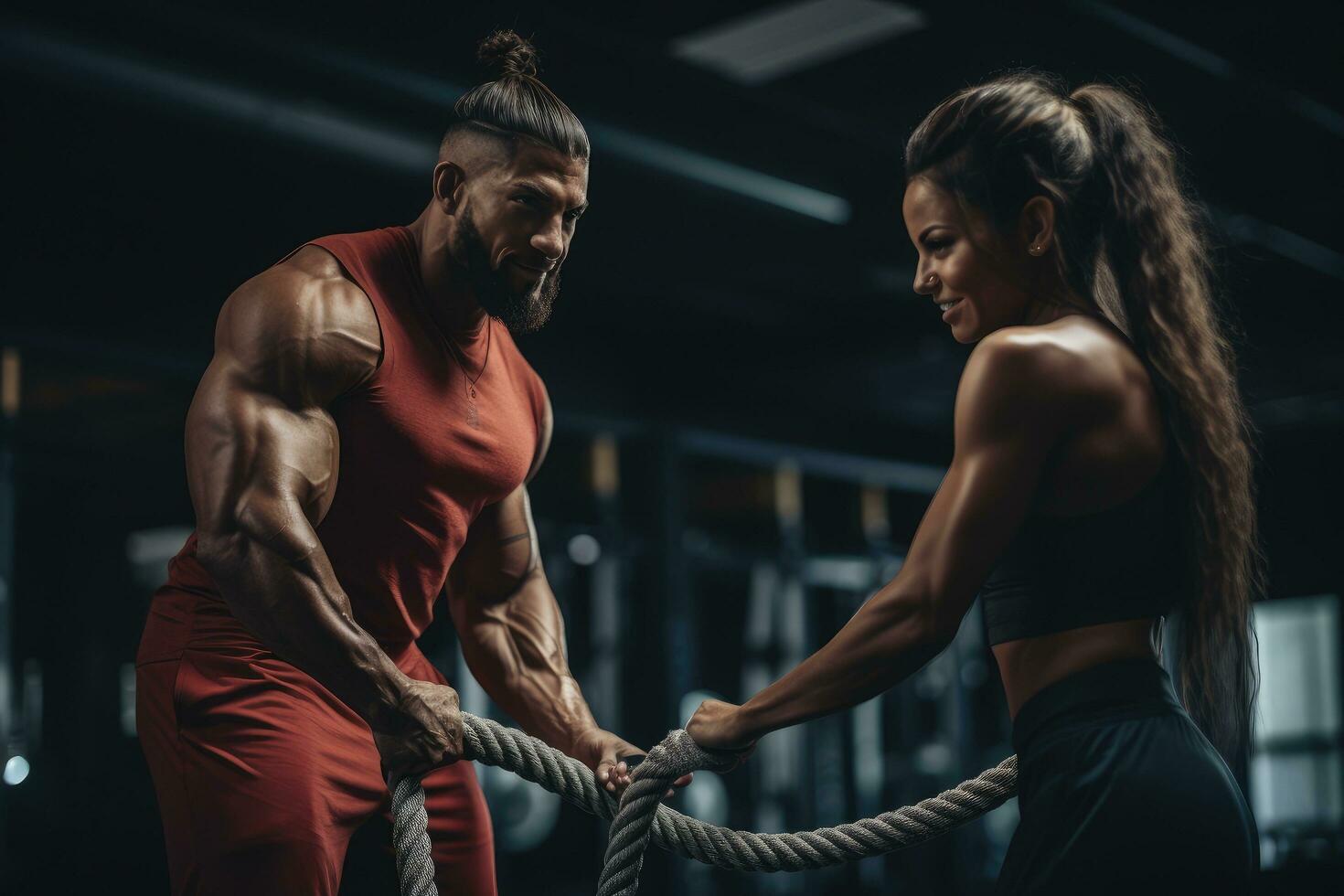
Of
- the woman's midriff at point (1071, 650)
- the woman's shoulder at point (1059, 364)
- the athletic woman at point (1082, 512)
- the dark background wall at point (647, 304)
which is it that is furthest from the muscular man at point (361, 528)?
the dark background wall at point (647, 304)

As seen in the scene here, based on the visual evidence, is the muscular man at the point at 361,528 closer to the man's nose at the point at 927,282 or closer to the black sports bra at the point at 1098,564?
the man's nose at the point at 927,282

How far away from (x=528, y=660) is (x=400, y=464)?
1.64ft

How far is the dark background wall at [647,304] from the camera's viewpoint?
4.24 metres

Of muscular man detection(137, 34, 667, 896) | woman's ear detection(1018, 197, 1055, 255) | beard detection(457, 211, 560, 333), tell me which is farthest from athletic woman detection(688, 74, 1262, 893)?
beard detection(457, 211, 560, 333)

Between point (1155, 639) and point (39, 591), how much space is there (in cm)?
706

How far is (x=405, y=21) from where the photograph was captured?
3.99 m

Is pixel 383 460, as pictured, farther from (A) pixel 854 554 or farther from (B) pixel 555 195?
(A) pixel 854 554

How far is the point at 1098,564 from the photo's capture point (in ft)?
5.15

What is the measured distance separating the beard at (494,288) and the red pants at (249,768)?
63 centimetres

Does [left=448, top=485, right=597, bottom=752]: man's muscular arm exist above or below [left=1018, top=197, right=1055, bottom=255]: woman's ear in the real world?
below

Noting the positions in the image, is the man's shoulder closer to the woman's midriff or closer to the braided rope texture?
the braided rope texture

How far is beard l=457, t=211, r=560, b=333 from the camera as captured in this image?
210cm

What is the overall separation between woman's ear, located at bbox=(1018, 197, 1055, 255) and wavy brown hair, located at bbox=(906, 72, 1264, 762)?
11 mm

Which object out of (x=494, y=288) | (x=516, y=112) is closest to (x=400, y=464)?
(x=494, y=288)
